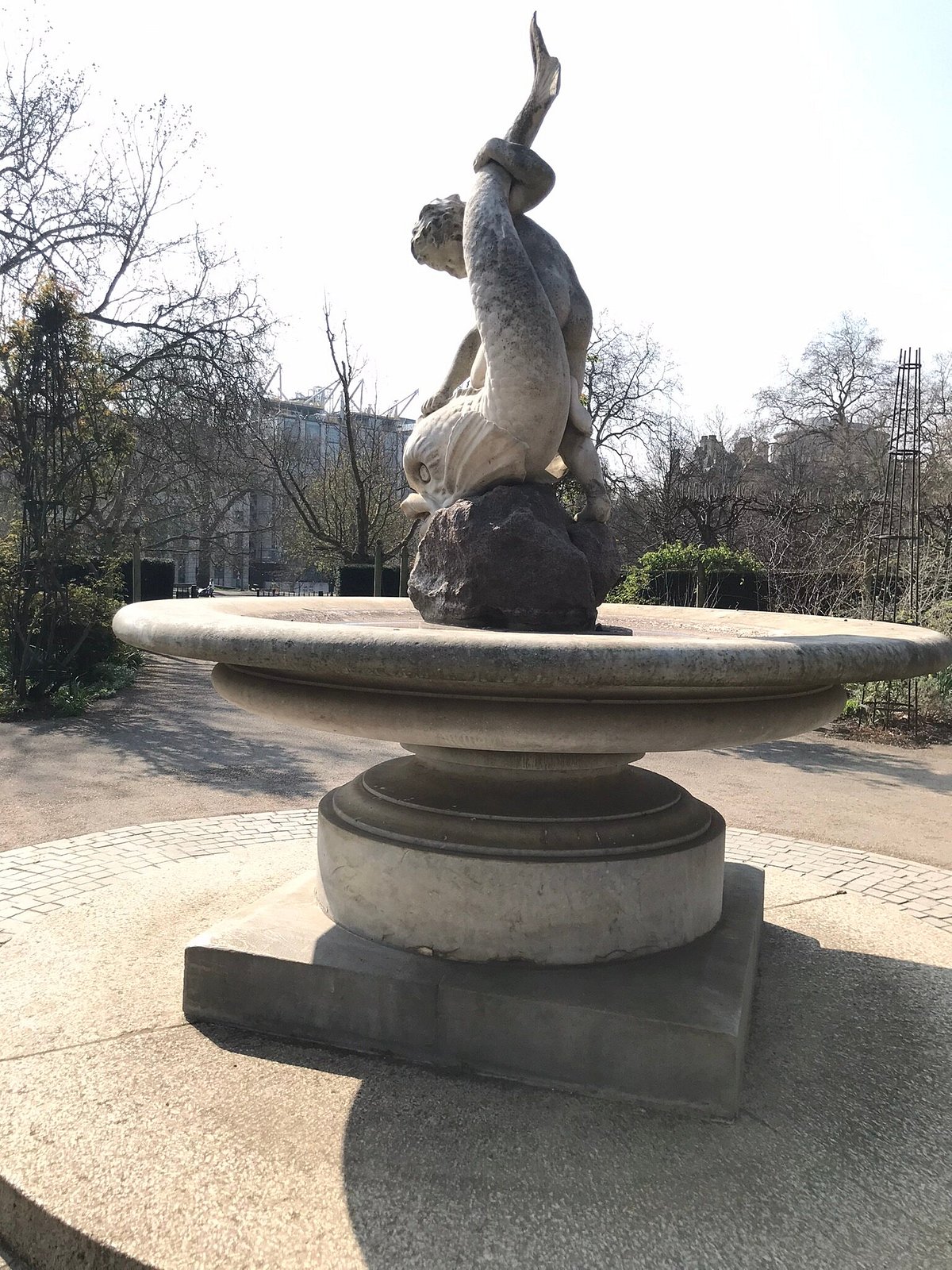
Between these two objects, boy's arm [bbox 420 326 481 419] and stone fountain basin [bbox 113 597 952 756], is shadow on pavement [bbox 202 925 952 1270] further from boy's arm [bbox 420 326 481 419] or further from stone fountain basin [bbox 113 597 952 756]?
boy's arm [bbox 420 326 481 419]

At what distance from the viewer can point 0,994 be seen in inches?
112

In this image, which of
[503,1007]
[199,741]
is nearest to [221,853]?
[503,1007]

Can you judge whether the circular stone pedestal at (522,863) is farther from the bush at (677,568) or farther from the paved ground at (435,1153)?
the bush at (677,568)

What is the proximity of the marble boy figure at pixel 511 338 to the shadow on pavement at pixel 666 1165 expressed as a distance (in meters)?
2.19

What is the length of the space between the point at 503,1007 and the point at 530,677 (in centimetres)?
112

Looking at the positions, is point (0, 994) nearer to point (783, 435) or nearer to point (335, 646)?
point (335, 646)

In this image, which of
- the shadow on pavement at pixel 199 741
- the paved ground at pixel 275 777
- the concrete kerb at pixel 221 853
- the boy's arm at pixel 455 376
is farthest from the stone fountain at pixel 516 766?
the shadow on pavement at pixel 199 741

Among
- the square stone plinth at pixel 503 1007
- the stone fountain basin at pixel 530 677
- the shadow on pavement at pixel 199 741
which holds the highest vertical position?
the stone fountain basin at pixel 530 677

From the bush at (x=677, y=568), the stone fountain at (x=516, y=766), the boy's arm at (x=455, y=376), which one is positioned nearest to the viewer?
A: the stone fountain at (x=516, y=766)

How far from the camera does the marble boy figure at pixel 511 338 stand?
3.25 meters

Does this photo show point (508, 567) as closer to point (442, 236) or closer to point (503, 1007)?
point (503, 1007)

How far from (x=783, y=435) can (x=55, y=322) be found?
99.1 feet

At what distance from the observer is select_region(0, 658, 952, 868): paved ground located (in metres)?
5.44

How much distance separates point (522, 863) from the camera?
268 cm
